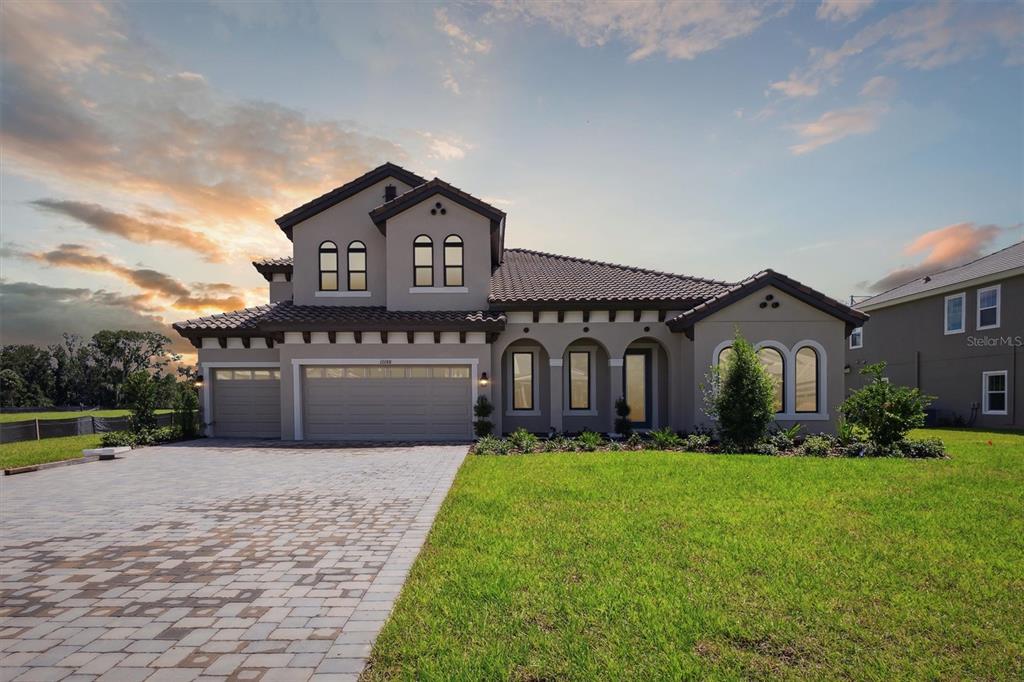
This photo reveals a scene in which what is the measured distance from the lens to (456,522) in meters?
6.71

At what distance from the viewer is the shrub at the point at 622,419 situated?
16203mm

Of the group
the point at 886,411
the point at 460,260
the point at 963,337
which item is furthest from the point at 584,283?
the point at 963,337

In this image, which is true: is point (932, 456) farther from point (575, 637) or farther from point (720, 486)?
point (575, 637)

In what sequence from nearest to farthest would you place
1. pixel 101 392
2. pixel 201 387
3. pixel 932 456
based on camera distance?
pixel 932 456, pixel 201 387, pixel 101 392

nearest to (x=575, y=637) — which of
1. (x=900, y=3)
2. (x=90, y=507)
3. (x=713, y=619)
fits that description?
(x=713, y=619)

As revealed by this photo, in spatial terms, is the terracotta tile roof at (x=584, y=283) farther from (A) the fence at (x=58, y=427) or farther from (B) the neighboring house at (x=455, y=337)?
(A) the fence at (x=58, y=427)

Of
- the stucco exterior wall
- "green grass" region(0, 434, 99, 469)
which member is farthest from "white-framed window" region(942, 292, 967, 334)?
"green grass" region(0, 434, 99, 469)

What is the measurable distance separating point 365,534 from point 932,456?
43.6ft

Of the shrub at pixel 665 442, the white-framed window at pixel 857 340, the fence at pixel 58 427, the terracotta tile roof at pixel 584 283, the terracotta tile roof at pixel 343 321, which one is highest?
the terracotta tile roof at pixel 584 283

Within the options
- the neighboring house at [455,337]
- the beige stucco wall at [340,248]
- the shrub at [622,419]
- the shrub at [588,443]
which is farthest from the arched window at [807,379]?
the beige stucco wall at [340,248]

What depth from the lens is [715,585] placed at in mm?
4605

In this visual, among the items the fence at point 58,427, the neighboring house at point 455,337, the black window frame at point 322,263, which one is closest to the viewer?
the neighboring house at point 455,337

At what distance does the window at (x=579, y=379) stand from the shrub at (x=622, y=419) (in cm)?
144

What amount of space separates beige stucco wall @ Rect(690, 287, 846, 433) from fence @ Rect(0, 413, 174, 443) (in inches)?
712
